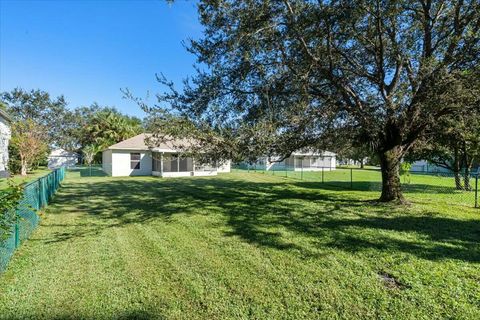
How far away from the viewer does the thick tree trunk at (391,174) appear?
9562 millimetres

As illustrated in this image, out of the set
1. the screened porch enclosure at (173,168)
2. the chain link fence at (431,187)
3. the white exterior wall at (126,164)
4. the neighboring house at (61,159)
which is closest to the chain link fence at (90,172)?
the white exterior wall at (126,164)

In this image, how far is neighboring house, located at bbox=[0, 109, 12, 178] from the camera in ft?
63.9

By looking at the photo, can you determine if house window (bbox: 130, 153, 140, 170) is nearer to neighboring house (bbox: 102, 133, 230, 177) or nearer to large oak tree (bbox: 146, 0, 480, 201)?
neighboring house (bbox: 102, 133, 230, 177)

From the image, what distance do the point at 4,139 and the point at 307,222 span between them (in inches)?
926

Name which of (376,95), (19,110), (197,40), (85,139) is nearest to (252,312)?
(197,40)

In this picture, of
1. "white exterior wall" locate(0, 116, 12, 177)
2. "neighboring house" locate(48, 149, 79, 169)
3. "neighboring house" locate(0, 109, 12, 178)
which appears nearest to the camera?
"neighboring house" locate(0, 109, 12, 178)

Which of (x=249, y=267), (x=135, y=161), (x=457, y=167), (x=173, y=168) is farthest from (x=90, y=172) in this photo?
(x=457, y=167)

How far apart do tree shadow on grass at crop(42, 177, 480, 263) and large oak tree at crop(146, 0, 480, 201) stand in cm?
193

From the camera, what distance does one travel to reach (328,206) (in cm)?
942

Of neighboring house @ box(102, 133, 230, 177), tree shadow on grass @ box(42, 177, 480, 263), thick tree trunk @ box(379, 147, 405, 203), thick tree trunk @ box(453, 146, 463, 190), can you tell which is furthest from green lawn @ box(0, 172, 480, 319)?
neighboring house @ box(102, 133, 230, 177)

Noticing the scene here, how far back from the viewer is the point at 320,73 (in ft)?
28.0

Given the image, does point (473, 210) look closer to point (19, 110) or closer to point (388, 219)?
point (388, 219)

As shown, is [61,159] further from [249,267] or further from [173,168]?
[249,267]

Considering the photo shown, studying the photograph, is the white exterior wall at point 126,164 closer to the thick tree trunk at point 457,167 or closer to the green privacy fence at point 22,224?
the green privacy fence at point 22,224
